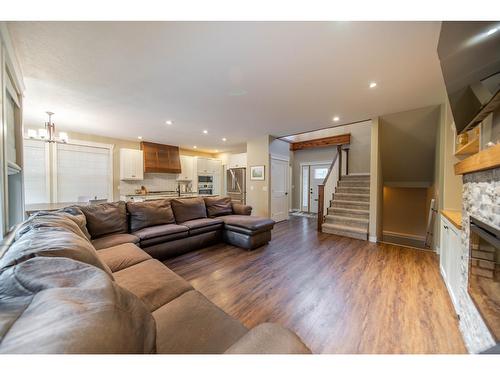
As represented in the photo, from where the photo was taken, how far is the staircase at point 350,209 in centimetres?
416

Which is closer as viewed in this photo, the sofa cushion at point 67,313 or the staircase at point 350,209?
the sofa cushion at point 67,313

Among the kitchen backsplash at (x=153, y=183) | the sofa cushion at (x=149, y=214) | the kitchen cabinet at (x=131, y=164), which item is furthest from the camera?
the kitchen backsplash at (x=153, y=183)

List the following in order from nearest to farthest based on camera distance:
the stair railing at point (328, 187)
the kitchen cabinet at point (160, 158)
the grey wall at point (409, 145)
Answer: the grey wall at point (409, 145) → the stair railing at point (328, 187) → the kitchen cabinet at point (160, 158)

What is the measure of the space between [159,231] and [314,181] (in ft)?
19.4

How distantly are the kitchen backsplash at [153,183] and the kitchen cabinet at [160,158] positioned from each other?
0.32 m

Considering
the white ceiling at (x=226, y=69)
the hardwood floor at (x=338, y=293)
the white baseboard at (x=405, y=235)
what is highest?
the white ceiling at (x=226, y=69)

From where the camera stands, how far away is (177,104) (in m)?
3.14

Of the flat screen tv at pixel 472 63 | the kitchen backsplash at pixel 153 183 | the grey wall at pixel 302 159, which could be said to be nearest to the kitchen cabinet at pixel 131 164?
the kitchen backsplash at pixel 153 183

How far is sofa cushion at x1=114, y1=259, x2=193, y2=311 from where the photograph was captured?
4.03ft

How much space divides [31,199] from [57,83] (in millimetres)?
3502

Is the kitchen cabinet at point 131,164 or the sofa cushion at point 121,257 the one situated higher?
the kitchen cabinet at point 131,164

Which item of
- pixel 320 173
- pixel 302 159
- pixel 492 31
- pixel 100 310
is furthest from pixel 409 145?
pixel 100 310

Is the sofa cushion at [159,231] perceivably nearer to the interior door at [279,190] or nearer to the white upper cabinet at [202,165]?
the interior door at [279,190]
